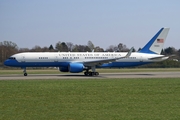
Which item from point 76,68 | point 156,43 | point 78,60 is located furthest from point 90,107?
point 156,43

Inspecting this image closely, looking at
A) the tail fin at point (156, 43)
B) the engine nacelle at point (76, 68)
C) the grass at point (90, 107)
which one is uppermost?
the tail fin at point (156, 43)

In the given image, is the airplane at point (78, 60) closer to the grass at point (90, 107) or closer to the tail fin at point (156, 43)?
the tail fin at point (156, 43)

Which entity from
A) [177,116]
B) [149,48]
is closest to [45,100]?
[177,116]

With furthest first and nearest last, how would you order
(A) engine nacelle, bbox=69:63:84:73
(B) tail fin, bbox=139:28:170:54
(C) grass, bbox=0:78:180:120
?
1. (B) tail fin, bbox=139:28:170:54
2. (A) engine nacelle, bbox=69:63:84:73
3. (C) grass, bbox=0:78:180:120

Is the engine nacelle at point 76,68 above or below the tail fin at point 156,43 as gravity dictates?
below

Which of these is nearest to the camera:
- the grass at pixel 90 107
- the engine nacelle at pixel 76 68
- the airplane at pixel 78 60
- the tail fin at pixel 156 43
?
the grass at pixel 90 107

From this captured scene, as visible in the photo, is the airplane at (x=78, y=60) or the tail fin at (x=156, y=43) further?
the tail fin at (x=156, y=43)

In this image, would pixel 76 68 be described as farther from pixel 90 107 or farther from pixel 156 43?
pixel 90 107

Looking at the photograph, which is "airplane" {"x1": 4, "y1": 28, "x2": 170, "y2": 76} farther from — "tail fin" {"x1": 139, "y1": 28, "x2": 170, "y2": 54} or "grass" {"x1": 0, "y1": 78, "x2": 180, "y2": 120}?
"grass" {"x1": 0, "y1": 78, "x2": 180, "y2": 120}

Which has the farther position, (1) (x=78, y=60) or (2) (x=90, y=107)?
(1) (x=78, y=60)

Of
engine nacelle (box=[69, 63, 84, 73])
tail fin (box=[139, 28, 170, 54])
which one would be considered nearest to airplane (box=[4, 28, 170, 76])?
engine nacelle (box=[69, 63, 84, 73])

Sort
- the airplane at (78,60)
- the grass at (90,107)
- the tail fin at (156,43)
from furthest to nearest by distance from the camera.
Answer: the tail fin at (156,43) → the airplane at (78,60) → the grass at (90,107)

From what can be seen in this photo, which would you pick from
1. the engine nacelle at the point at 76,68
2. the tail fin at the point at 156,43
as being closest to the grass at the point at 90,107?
the engine nacelle at the point at 76,68

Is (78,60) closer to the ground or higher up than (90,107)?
higher up
